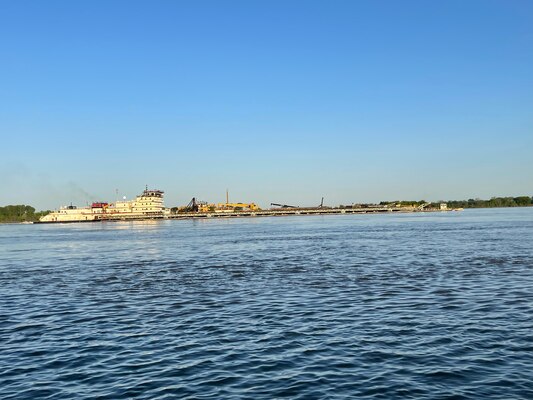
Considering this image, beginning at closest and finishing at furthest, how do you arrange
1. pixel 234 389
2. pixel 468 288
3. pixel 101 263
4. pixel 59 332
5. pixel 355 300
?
pixel 234 389 → pixel 59 332 → pixel 355 300 → pixel 468 288 → pixel 101 263

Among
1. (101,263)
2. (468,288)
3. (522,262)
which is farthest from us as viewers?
(101,263)

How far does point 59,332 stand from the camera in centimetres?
2117

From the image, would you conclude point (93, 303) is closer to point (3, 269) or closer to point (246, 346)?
point (246, 346)

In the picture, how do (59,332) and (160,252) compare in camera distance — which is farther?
(160,252)

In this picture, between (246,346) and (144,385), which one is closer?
(144,385)

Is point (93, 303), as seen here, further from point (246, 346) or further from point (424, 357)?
point (424, 357)

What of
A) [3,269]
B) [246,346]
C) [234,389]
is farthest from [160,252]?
[234,389]

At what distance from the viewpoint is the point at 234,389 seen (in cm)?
1376

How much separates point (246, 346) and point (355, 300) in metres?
9.69

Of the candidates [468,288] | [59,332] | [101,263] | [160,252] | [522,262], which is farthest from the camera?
[160,252]

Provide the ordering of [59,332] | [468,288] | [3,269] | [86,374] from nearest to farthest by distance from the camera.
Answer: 1. [86,374]
2. [59,332]
3. [468,288]
4. [3,269]

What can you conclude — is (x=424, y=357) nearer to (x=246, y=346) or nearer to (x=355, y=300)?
(x=246, y=346)

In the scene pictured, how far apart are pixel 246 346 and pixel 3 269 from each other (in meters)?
38.6

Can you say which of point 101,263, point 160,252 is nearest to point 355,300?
point 101,263
